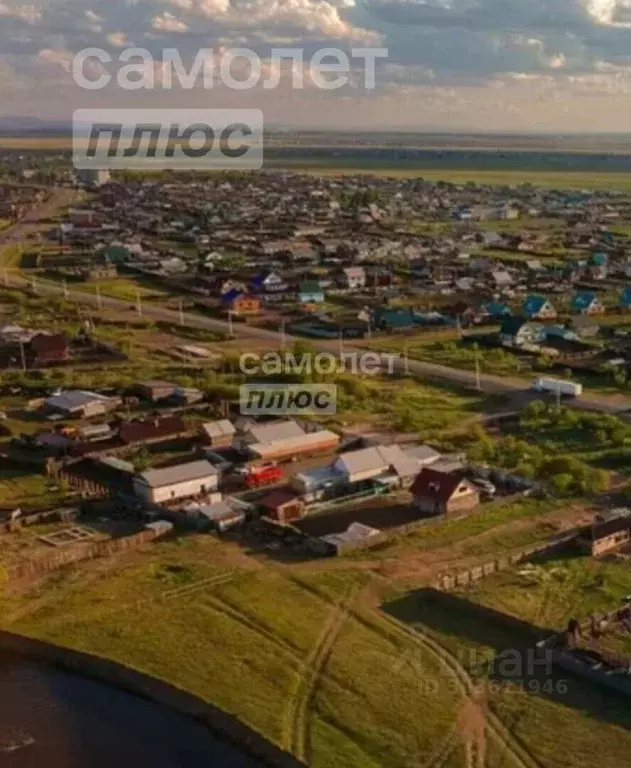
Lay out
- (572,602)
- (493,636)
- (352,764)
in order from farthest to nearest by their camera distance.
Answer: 1. (572,602)
2. (493,636)
3. (352,764)

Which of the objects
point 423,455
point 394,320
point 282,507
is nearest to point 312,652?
point 282,507

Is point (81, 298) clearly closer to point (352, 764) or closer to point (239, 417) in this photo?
point (239, 417)

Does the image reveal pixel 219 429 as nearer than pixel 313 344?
Yes

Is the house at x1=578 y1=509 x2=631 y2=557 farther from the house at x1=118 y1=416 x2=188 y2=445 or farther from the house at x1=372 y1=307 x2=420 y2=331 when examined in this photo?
the house at x1=372 y1=307 x2=420 y2=331

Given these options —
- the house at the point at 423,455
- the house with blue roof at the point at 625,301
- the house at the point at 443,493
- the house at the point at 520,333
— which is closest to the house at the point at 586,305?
the house with blue roof at the point at 625,301

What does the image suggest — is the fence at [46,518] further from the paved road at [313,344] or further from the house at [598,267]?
the house at [598,267]

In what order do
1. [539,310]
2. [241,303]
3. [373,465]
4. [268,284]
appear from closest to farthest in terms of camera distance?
[373,465]
[539,310]
[241,303]
[268,284]

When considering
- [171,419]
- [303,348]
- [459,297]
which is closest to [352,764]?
[171,419]

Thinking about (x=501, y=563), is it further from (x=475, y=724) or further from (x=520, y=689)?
(x=475, y=724)

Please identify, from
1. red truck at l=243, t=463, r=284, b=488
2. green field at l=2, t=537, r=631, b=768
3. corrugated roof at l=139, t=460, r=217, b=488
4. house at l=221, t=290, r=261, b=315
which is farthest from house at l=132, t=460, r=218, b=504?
house at l=221, t=290, r=261, b=315
